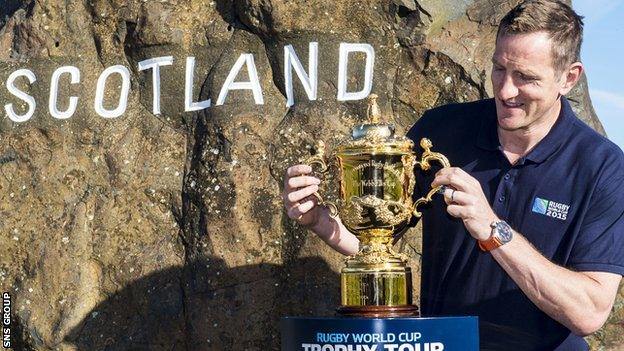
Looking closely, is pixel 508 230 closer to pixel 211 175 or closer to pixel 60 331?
pixel 211 175

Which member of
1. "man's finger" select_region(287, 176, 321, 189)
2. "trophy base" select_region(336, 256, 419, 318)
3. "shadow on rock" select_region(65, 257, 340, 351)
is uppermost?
"man's finger" select_region(287, 176, 321, 189)

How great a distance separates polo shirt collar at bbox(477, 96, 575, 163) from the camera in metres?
3.46

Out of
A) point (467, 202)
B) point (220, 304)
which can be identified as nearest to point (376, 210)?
point (467, 202)

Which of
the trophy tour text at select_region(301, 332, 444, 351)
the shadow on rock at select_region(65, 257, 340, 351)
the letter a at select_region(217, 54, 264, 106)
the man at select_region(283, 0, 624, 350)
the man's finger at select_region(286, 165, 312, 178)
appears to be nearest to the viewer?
the trophy tour text at select_region(301, 332, 444, 351)

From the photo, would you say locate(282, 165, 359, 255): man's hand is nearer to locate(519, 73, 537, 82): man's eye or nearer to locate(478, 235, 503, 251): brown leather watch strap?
locate(478, 235, 503, 251): brown leather watch strap

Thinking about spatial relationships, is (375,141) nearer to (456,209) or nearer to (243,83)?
(456,209)

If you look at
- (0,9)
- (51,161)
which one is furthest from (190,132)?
(0,9)

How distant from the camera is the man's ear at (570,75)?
3400 millimetres

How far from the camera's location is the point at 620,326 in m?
4.51

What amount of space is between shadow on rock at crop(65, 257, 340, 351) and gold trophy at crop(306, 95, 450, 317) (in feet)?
4.45

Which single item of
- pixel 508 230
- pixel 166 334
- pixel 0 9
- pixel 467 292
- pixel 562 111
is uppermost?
pixel 0 9

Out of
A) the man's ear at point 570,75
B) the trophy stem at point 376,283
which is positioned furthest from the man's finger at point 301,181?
the man's ear at point 570,75

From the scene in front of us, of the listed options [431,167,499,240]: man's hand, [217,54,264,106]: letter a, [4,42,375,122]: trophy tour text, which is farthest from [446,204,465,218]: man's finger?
[217,54,264,106]: letter a

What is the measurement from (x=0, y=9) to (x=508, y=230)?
359 cm
